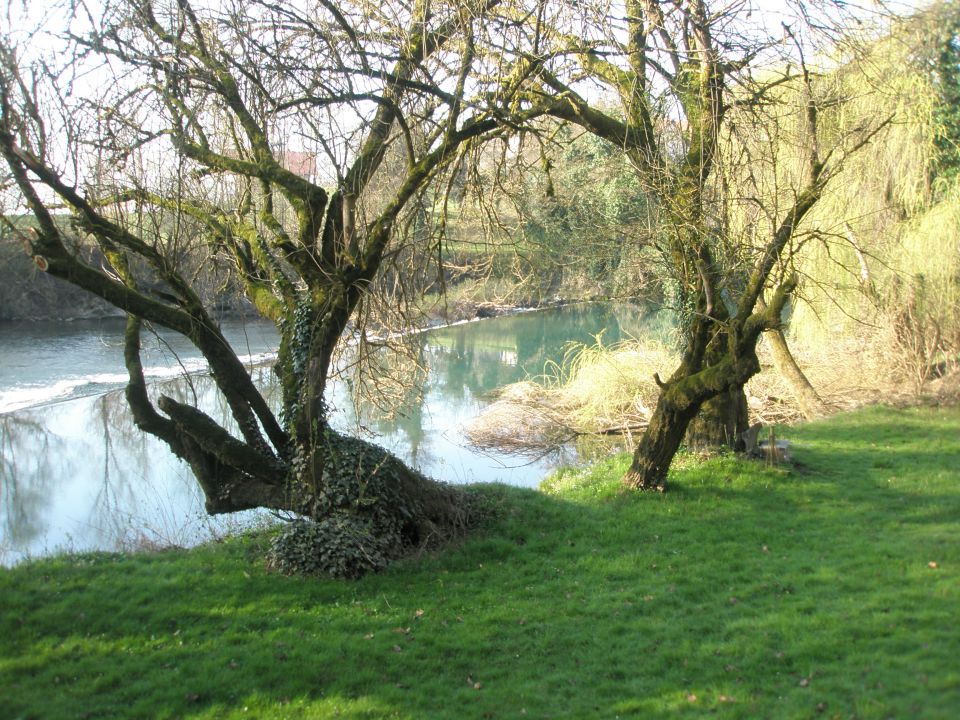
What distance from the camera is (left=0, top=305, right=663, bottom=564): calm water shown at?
10.6 m

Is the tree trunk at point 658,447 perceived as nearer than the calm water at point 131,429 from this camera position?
Yes

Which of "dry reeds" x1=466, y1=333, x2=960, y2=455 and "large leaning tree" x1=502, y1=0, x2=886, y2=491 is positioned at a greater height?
"large leaning tree" x1=502, y1=0, x2=886, y2=491

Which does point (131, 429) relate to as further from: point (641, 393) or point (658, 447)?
point (658, 447)

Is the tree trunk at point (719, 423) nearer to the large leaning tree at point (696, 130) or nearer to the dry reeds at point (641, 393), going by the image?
the large leaning tree at point (696, 130)

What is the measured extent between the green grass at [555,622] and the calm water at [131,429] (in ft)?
6.47

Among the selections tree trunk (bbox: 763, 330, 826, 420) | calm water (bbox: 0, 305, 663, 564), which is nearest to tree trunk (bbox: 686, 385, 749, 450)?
calm water (bbox: 0, 305, 663, 564)

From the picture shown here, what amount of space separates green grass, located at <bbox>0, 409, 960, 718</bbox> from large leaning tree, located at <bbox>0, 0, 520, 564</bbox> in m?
0.83

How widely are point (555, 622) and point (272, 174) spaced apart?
471cm

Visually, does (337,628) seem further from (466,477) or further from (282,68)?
(466,477)

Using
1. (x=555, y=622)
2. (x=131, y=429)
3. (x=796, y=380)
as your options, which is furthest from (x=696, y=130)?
(x=131, y=429)

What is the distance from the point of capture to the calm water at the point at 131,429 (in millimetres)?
10586

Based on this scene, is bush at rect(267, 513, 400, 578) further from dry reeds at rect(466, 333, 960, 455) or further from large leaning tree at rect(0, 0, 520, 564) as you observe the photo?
dry reeds at rect(466, 333, 960, 455)

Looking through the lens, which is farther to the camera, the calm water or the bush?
the calm water

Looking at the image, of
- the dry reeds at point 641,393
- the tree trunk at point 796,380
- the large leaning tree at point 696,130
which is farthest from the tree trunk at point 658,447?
the tree trunk at point 796,380
